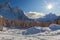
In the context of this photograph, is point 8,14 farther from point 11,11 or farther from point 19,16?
point 19,16

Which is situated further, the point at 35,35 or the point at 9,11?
the point at 9,11

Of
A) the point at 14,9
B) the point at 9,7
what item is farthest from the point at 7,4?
the point at 14,9

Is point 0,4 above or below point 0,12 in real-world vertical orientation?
above

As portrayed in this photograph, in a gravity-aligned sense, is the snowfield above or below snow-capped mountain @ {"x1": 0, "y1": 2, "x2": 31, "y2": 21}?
below

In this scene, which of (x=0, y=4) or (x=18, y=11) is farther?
(x=18, y=11)

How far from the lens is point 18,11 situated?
81938 mm

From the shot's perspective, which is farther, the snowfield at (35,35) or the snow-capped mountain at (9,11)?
the snow-capped mountain at (9,11)

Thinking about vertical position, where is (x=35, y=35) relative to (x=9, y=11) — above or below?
below

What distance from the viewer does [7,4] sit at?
73.1 meters

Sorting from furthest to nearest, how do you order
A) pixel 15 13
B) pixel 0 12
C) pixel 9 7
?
pixel 15 13, pixel 9 7, pixel 0 12

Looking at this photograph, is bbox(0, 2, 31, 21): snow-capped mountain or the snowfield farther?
bbox(0, 2, 31, 21): snow-capped mountain

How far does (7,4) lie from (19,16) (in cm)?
1331

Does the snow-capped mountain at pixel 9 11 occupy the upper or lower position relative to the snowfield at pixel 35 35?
upper

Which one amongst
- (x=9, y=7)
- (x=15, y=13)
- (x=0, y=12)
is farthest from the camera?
(x=15, y=13)
